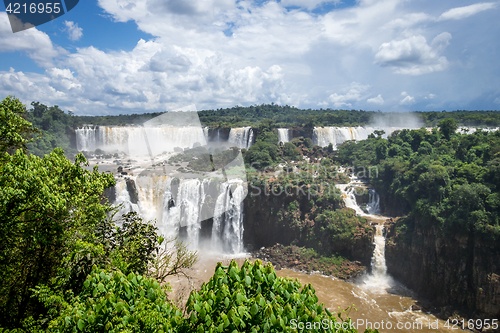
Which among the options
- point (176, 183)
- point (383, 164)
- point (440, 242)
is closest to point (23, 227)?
point (176, 183)

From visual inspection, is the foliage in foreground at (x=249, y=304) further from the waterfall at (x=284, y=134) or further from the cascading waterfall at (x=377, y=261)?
the waterfall at (x=284, y=134)

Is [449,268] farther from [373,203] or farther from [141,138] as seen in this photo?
[141,138]

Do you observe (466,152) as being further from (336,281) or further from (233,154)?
(233,154)

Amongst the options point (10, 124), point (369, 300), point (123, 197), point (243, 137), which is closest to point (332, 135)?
point (243, 137)

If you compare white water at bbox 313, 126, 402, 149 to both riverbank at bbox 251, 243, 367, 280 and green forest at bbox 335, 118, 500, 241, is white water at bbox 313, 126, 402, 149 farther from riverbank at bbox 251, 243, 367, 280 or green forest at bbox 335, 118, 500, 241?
riverbank at bbox 251, 243, 367, 280

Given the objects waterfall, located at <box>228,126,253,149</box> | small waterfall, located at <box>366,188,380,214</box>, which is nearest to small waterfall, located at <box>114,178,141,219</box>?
waterfall, located at <box>228,126,253,149</box>
